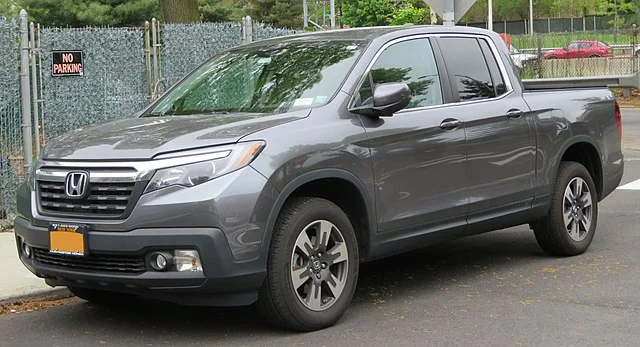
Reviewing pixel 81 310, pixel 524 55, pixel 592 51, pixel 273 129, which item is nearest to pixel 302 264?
pixel 273 129

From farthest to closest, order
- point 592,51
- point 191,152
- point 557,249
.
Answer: point 592,51, point 557,249, point 191,152

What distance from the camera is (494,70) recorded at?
7828mm

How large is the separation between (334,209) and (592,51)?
34.6 m

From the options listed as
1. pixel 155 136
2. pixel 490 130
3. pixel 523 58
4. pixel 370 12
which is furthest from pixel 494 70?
pixel 370 12

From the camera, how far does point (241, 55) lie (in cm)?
742

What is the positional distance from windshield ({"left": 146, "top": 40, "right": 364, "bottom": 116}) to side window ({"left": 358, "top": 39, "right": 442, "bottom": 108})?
20cm

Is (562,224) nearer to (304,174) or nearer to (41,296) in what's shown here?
(304,174)

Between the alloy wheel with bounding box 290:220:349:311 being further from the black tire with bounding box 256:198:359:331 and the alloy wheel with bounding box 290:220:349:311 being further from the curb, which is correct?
the curb

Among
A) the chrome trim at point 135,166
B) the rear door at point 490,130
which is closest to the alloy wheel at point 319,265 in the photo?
the chrome trim at point 135,166

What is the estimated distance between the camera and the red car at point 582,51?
37.0 metres

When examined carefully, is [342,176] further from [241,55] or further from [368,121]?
[241,55]

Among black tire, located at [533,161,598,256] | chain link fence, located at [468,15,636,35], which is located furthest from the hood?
chain link fence, located at [468,15,636,35]

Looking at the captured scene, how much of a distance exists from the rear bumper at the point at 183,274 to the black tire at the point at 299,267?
113 millimetres

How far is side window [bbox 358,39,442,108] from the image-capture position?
6832mm
